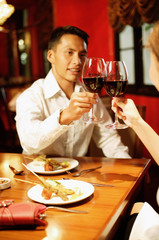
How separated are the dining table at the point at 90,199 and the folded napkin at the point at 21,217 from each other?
0.02 metres

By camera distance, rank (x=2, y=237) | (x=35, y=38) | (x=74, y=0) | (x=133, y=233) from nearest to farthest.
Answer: (x=2, y=237)
(x=133, y=233)
(x=74, y=0)
(x=35, y=38)

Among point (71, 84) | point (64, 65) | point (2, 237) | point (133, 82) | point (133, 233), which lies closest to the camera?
point (2, 237)

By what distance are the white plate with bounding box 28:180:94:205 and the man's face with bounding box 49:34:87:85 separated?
0.92m

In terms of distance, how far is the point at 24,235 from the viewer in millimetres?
956

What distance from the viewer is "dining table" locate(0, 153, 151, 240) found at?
960mm

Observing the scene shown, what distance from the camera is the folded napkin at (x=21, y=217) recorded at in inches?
38.9

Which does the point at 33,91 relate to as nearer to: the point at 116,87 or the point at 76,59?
the point at 76,59

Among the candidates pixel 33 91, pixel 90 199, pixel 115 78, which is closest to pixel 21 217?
pixel 90 199

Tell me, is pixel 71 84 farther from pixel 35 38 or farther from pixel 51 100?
pixel 35 38

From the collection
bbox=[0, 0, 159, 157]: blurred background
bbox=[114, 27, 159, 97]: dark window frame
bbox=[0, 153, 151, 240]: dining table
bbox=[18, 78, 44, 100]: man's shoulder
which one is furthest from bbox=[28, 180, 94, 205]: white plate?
bbox=[114, 27, 159, 97]: dark window frame

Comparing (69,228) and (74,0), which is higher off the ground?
(74,0)

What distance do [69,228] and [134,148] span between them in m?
1.29

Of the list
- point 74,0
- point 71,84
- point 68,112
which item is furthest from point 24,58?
point 68,112

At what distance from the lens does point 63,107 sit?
6.34 feet
